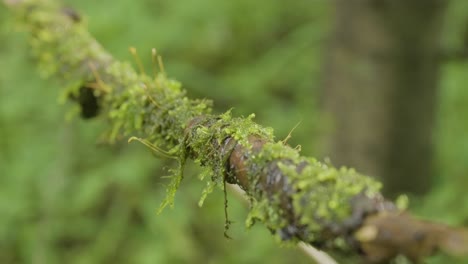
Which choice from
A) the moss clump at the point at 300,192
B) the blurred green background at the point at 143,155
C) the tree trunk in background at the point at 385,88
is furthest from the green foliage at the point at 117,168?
the moss clump at the point at 300,192

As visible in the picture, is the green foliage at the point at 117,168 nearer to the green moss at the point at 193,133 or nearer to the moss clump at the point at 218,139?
the green moss at the point at 193,133

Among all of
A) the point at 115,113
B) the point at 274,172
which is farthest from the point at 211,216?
the point at 274,172

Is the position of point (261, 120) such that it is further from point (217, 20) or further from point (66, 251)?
point (66, 251)

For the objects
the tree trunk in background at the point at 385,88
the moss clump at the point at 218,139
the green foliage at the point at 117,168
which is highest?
the tree trunk in background at the point at 385,88

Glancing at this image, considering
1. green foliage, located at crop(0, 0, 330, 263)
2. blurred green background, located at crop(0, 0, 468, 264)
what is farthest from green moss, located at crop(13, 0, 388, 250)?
green foliage, located at crop(0, 0, 330, 263)

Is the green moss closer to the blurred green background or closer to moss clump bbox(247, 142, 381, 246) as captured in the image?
moss clump bbox(247, 142, 381, 246)

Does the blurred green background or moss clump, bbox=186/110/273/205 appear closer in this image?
moss clump, bbox=186/110/273/205

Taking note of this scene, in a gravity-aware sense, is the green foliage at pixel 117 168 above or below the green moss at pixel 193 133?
above

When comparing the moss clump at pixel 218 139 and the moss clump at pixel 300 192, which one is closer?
the moss clump at pixel 300 192
